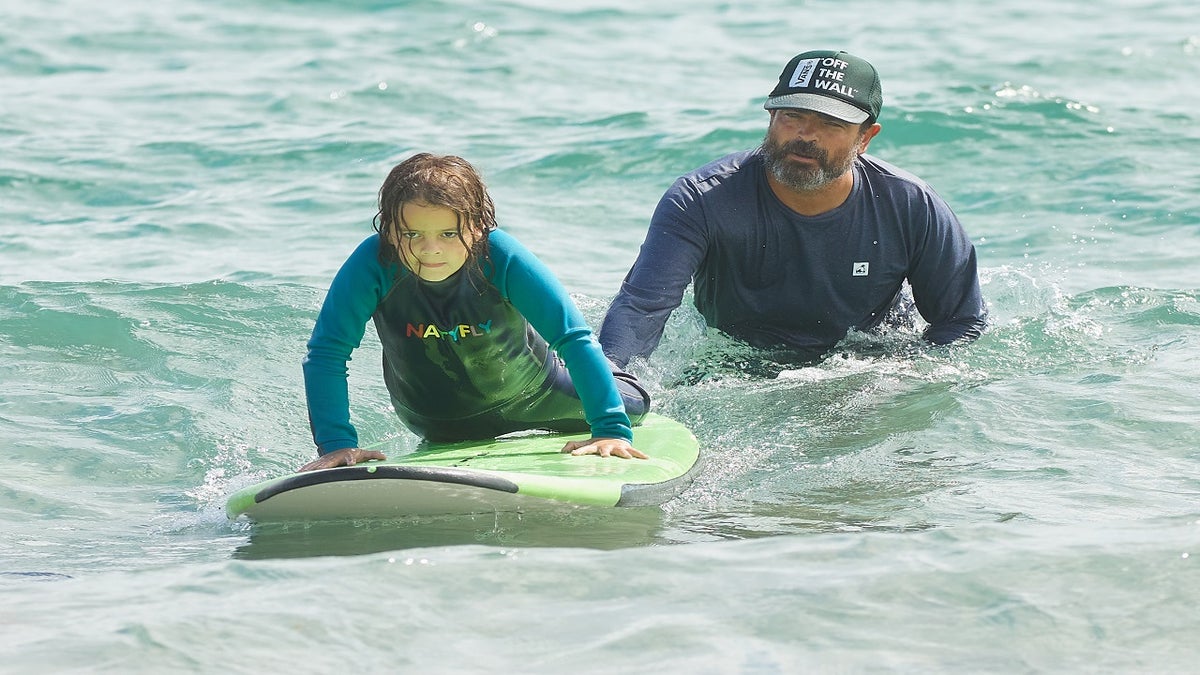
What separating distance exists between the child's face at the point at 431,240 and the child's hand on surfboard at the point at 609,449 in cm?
67

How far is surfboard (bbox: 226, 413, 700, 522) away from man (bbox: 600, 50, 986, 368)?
0.89 meters

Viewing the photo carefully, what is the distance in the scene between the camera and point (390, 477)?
395 centimetres

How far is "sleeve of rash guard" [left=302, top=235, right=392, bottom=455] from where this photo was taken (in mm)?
4316

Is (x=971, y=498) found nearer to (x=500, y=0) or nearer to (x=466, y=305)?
(x=466, y=305)

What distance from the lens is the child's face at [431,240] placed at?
4117 millimetres

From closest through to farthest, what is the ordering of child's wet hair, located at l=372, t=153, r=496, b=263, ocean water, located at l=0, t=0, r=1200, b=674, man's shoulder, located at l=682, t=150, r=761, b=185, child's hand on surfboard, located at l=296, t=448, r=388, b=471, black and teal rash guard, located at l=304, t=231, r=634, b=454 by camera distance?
ocean water, located at l=0, t=0, r=1200, b=674 < child's wet hair, located at l=372, t=153, r=496, b=263 < child's hand on surfboard, located at l=296, t=448, r=388, b=471 < black and teal rash guard, located at l=304, t=231, r=634, b=454 < man's shoulder, located at l=682, t=150, r=761, b=185

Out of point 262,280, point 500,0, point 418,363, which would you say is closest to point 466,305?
point 418,363

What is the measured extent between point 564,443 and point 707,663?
1.69m

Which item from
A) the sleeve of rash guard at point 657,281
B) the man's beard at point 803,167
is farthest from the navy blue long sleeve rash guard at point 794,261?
the man's beard at point 803,167

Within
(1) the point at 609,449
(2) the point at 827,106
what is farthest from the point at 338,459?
(2) the point at 827,106

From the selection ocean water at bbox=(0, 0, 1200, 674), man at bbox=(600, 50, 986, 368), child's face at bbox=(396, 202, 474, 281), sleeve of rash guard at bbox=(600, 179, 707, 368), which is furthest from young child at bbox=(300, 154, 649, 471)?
man at bbox=(600, 50, 986, 368)

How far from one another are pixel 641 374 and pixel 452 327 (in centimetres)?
116

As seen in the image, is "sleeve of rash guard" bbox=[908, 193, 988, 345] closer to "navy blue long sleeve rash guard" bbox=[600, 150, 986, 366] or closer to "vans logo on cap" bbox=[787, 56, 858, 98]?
"navy blue long sleeve rash guard" bbox=[600, 150, 986, 366]

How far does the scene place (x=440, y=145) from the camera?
11406 millimetres
